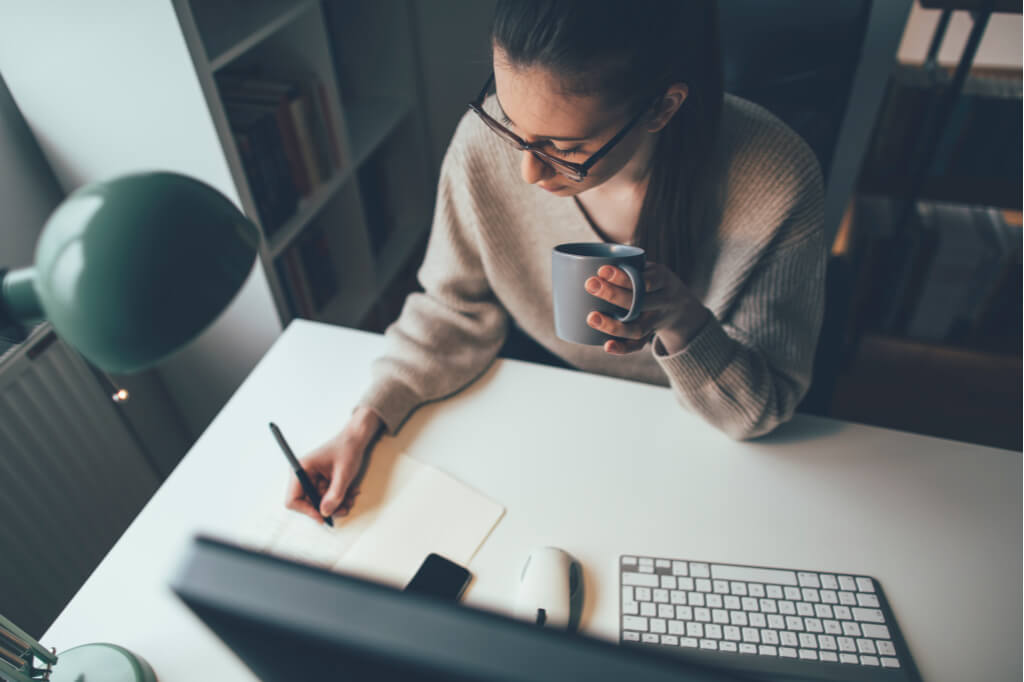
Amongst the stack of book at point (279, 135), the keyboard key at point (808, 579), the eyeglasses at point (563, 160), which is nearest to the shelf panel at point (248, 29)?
the stack of book at point (279, 135)

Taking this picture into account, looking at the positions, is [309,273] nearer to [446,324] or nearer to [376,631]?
[446,324]

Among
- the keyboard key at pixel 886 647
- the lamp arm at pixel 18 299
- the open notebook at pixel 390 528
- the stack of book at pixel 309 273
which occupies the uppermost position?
the lamp arm at pixel 18 299

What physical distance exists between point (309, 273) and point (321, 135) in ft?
1.29

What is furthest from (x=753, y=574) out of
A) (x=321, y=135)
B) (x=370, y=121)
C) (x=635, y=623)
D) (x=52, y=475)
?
(x=370, y=121)

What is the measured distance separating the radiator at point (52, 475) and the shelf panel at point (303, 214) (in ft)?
1.79

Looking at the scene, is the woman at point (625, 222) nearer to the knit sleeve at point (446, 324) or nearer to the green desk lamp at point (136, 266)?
the knit sleeve at point (446, 324)

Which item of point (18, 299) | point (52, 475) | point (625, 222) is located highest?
point (18, 299)

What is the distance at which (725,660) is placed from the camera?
2.16 feet

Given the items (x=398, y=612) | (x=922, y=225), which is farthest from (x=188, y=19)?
(x=922, y=225)

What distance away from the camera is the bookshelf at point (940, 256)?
57.7 inches

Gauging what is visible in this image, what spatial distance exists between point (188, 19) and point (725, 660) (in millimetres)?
1288

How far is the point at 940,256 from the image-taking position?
5.25ft

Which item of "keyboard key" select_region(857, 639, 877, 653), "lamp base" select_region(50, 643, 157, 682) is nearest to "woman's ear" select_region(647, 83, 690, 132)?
"keyboard key" select_region(857, 639, 877, 653)

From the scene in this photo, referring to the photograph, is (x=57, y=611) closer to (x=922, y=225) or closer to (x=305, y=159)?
(x=305, y=159)
